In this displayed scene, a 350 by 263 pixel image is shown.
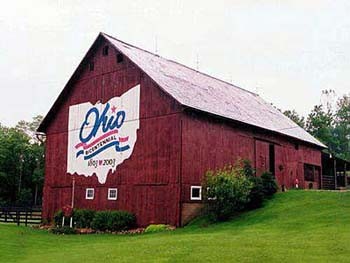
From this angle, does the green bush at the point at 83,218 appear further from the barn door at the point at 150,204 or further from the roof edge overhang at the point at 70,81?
the roof edge overhang at the point at 70,81

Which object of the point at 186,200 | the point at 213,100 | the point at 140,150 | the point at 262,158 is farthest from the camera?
the point at 262,158

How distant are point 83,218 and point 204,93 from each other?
387 inches

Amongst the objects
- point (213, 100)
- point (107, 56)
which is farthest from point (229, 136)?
point (107, 56)

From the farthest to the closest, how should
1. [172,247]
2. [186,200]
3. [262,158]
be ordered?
[262,158] < [186,200] < [172,247]

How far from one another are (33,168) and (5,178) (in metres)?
3.70

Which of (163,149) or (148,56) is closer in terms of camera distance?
(163,149)

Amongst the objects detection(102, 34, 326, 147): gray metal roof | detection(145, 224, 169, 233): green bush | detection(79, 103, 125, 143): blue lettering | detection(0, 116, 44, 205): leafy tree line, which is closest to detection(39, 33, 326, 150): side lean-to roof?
detection(102, 34, 326, 147): gray metal roof

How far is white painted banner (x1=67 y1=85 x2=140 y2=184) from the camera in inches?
1046

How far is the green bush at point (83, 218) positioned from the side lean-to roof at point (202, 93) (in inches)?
309

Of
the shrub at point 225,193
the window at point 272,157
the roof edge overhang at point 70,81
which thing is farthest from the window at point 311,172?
the roof edge overhang at point 70,81

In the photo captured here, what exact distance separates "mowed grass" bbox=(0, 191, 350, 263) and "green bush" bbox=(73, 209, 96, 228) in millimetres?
3418

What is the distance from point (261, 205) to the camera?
2417 cm

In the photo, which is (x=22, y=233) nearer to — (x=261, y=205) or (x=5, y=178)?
(x=261, y=205)

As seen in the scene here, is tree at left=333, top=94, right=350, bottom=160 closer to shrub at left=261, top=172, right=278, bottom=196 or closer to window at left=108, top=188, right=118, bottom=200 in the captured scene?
shrub at left=261, top=172, right=278, bottom=196
